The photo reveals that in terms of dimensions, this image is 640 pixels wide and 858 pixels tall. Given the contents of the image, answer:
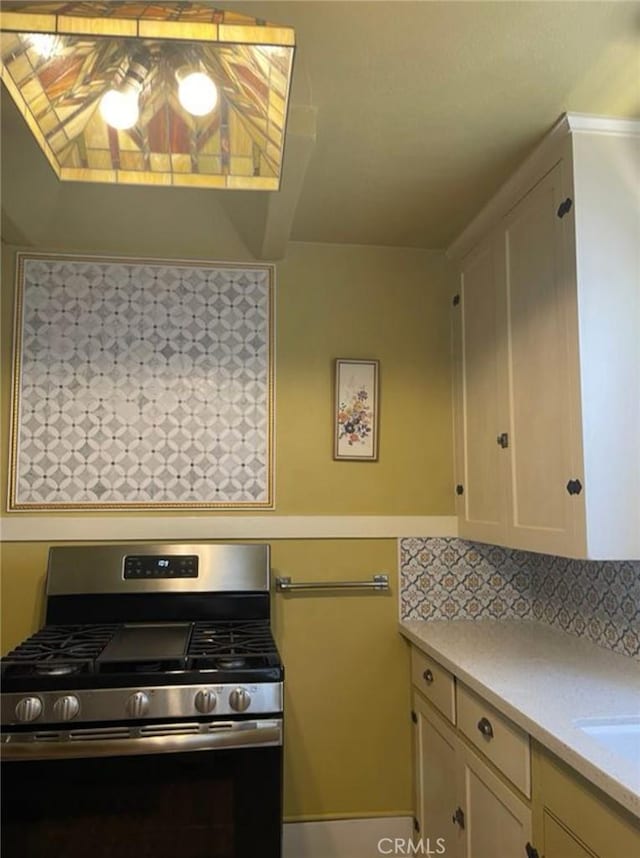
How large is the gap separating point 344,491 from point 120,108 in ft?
5.23

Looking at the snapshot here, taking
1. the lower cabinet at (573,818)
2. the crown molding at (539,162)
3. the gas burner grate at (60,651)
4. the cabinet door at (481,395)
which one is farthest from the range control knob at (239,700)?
the crown molding at (539,162)

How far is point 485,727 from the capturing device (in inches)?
63.7

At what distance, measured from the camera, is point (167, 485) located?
2352 millimetres

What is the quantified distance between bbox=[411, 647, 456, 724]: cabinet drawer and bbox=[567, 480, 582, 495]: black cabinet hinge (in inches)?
26.9

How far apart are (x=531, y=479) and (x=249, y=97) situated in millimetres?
1289

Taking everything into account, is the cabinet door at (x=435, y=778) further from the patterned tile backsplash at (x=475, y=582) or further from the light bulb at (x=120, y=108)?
the light bulb at (x=120, y=108)

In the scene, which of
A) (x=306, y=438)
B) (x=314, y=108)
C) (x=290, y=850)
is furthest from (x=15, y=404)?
(x=290, y=850)

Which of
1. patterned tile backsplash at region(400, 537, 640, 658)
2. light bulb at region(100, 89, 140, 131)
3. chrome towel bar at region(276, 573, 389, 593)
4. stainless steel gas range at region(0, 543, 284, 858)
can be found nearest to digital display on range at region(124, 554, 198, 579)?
chrome towel bar at region(276, 573, 389, 593)

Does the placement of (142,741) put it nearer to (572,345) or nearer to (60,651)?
(60,651)

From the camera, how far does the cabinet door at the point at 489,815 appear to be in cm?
144

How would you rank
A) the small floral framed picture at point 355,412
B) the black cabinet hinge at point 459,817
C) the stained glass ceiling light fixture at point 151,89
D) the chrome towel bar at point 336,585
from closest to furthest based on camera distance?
the stained glass ceiling light fixture at point 151,89
the black cabinet hinge at point 459,817
the chrome towel bar at point 336,585
the small floral framed picture at point 355,412

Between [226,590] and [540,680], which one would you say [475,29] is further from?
[226,590]

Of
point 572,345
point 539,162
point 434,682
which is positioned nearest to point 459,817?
point 434,682

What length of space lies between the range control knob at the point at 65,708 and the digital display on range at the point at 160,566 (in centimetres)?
66
